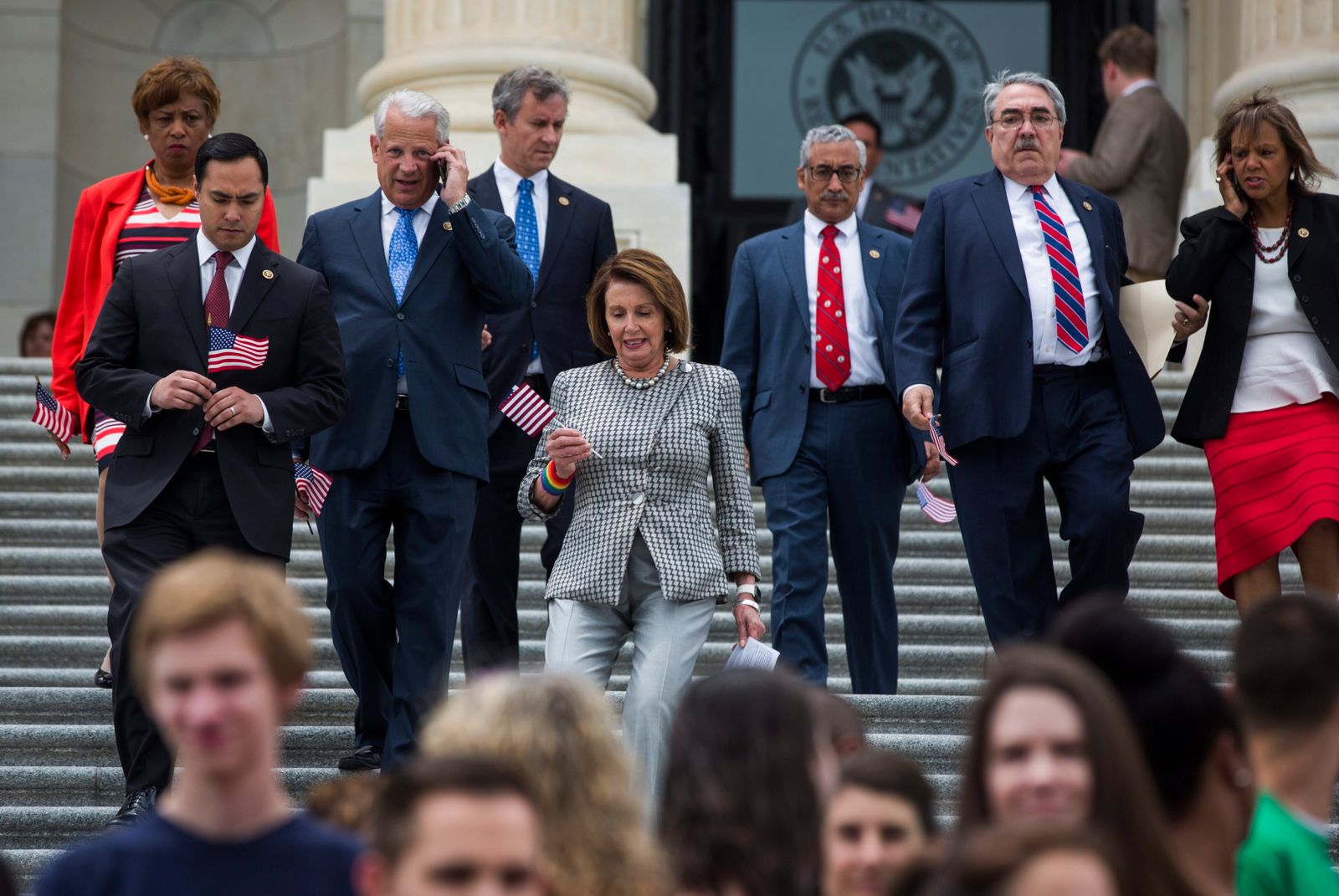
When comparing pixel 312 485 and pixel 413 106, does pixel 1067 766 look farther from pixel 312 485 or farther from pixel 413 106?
pixel 413 106

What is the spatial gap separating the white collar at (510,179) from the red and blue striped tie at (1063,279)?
6.16ft

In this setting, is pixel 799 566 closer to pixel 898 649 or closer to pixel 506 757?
pixel 898 649

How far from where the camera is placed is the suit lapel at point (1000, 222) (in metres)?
7.38

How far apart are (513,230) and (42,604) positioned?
8.32 ft

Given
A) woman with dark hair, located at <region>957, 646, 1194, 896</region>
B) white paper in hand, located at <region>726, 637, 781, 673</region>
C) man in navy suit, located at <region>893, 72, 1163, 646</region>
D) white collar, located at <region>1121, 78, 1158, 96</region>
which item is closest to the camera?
woman with dark hair, located at <region>957, 646, 1194, 896</region>

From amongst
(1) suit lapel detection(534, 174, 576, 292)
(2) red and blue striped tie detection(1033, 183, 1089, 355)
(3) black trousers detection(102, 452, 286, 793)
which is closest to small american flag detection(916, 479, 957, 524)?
(2) red and blue striped tie detection(1033, 183, 1089, 355)

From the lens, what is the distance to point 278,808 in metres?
3.65

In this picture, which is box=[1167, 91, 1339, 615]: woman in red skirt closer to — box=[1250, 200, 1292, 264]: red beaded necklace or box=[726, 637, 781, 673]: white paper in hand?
box=[1250, 200, 1292, 264]: red beaded necklace

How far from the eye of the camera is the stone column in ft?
38.4

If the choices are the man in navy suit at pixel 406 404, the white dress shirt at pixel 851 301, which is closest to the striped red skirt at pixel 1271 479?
the white dress shirt at pixel 851 301

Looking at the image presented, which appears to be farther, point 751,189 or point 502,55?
point 751,189

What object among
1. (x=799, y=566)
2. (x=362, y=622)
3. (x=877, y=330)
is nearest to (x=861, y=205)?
(x=877, y=330)

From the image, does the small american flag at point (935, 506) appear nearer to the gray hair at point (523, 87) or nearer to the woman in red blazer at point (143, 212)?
the gray hair at point (523, 87)

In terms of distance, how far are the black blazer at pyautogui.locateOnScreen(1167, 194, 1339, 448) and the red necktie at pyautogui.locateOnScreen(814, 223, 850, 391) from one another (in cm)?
117
